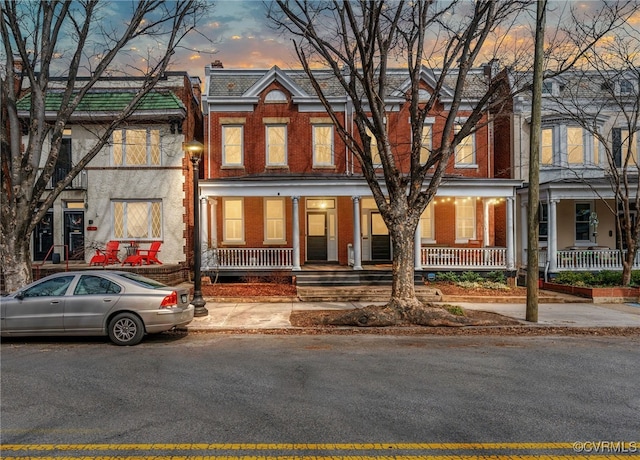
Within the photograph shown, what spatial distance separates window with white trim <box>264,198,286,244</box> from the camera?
18750 millimetres

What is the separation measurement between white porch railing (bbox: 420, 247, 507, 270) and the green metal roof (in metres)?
12.2

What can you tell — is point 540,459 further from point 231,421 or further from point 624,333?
point 624,333

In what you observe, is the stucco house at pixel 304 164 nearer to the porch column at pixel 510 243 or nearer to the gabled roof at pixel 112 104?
the gabled roof at pixel 112 104

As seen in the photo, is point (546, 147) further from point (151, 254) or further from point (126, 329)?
point (126, 329)

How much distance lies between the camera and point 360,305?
1302cm

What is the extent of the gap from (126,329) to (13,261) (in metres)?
4.72

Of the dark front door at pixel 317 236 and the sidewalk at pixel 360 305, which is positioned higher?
the dark front door at pixel 317 236

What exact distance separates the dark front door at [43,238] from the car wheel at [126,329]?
1263 cm

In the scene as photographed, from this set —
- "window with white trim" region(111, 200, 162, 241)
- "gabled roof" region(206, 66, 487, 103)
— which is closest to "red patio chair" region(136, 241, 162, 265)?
"window with white trim" region(111, 200, 162, 241)

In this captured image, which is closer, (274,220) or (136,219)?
(136,219)

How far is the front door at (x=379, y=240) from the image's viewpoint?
19.1m

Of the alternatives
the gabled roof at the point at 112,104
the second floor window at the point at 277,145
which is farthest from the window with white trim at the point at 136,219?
the second floor window at the point at 277,145

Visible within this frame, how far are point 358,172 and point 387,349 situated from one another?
11.6m

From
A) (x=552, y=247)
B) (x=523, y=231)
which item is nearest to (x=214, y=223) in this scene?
(x=552, y=247)
